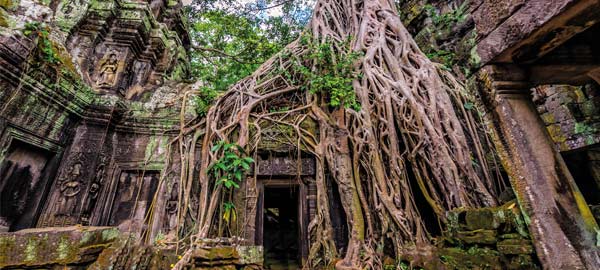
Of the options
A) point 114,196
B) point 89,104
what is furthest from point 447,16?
point 114,196

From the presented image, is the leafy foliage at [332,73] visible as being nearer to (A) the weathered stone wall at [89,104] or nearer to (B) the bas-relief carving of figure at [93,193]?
(A) the weathered stone wall at [89,104]

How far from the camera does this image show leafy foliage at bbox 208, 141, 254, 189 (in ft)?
9.12

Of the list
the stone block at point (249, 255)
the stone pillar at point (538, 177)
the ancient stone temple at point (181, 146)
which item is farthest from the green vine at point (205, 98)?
the stone pillar at point (538, 177)

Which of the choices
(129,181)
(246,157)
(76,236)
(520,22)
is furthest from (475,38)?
(129,181)

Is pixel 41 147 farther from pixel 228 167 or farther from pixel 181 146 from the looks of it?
pixel 228 167

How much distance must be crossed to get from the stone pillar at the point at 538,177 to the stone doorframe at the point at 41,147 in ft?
15.7

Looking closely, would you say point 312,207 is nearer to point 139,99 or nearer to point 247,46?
point 139,99

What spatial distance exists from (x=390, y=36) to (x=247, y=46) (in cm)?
375

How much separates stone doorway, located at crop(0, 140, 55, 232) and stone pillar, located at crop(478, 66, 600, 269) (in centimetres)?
496

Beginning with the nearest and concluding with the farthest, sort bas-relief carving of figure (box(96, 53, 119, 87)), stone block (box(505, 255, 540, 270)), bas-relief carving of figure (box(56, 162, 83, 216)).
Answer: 1. stone block (box(505, 255, 540, 270))
2. bas-relief carving of figure (box(56, 162, 83, 216))
3. bas-relief carving of figure (box(96, 53, 119, 87))

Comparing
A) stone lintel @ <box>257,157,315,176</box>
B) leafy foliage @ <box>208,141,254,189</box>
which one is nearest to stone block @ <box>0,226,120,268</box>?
leafy foliage @ <box>208,141,254,189</box>

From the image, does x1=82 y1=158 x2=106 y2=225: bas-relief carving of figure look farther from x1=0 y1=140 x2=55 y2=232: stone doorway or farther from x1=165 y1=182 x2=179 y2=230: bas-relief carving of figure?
x1=165 y1=182 x2=179 y2=230: bas-relief carving of figure

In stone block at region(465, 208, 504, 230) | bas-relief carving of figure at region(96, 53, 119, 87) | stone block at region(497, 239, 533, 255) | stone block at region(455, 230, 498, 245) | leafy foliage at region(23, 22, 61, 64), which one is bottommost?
stone block at region(497, 239, 533, 255)

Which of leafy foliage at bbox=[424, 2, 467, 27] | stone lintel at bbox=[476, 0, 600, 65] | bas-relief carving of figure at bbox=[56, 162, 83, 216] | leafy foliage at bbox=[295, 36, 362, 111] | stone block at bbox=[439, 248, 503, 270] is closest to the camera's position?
stone lintel at bbox=[476, 0, 600, 65]
